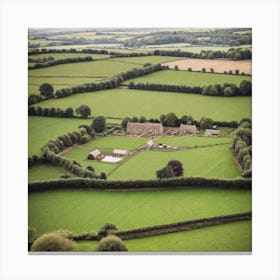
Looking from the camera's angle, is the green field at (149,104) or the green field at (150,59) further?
Result: the green field at (150,59)

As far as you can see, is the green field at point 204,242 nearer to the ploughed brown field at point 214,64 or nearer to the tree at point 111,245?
the tree at point 111,245

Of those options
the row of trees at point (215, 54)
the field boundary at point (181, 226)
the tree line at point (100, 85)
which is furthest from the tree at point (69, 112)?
the field boundary at point (181, 226)

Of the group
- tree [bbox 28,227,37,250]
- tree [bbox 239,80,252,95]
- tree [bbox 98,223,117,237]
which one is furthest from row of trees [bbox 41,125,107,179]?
tree [bbox 239,80,252,95]

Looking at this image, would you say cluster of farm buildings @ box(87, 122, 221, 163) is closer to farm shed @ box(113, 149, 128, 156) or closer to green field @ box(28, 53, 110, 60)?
farm shed @ box(113, 149, 128, 156)

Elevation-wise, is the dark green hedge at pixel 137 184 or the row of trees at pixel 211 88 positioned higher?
the row of trees at pixel 211 88

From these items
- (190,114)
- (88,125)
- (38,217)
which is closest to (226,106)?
(190,114)
